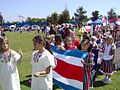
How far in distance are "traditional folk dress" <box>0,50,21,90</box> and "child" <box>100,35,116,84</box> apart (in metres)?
4.56

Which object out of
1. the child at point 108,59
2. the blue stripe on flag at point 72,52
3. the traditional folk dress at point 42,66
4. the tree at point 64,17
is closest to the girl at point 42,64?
the traditional folk dress at point 42,66

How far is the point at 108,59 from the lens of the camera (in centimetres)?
1020

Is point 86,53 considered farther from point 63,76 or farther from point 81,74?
point 63,76

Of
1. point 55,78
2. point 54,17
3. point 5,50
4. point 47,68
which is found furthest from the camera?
point 54,17

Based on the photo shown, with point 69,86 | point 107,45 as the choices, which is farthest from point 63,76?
point 107,45

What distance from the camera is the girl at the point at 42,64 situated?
221 inches

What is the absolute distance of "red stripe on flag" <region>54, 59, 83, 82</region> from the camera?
766 cm

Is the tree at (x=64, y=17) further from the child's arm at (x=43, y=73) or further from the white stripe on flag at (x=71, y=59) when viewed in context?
the child's arm at (x=43, y=73)

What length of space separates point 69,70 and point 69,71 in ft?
0.09

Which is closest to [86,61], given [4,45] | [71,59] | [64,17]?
[71,59]

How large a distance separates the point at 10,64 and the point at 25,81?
14.7 ft

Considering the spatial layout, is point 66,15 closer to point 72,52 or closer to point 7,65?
point 72,52

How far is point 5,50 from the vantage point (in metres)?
6.06

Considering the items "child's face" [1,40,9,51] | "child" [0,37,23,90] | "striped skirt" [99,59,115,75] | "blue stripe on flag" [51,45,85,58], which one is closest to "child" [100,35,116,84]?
"striped skirt" [99,59,115,75]
